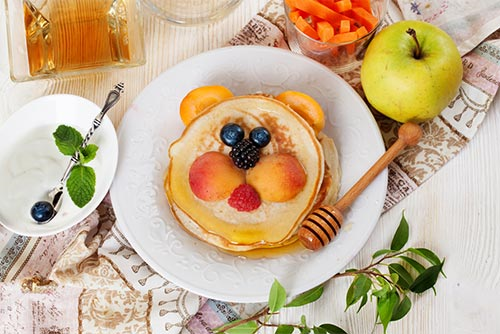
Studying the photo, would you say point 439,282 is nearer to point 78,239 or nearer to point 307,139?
point 307,139

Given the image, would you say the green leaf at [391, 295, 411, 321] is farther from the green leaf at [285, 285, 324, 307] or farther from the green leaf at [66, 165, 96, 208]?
the green leaf at [66, 165, 96, 208]

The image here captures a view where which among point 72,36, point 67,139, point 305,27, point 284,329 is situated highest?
point 305,27

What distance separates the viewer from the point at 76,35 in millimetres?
1785

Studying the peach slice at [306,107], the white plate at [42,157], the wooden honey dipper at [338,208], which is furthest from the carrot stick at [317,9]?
the white plate at [42,157]

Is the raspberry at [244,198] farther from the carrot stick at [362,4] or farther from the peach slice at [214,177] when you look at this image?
the carrot stick at [362,4]

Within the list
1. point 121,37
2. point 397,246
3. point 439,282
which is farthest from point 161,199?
point 439,282

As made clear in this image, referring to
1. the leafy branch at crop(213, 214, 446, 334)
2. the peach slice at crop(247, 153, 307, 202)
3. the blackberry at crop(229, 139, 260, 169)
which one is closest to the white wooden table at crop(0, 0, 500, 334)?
the leafy branch at crop(213, 214, 446, 334)

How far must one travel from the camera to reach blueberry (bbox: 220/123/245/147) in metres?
1.59

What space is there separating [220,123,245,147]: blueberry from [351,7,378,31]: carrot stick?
0.44 meters

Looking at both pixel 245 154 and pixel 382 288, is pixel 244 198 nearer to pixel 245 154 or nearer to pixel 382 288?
pixel 245 154

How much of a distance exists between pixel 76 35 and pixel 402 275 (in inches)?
40.0

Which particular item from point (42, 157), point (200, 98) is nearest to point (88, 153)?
point (42, 157)

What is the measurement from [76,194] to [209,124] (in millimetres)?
353

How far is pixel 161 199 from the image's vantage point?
1664 mm
